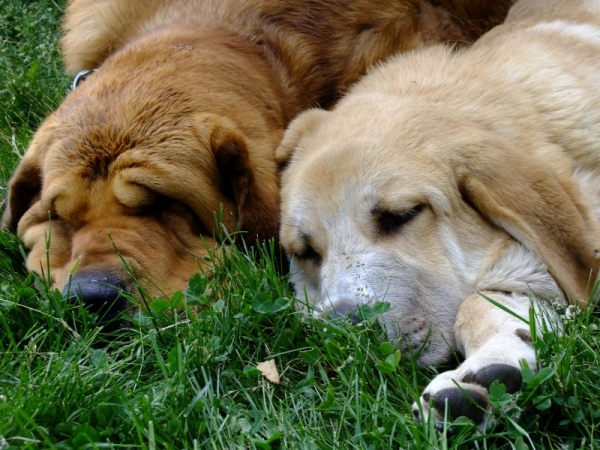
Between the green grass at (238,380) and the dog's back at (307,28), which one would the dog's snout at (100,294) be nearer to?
the green grass at (238,380)

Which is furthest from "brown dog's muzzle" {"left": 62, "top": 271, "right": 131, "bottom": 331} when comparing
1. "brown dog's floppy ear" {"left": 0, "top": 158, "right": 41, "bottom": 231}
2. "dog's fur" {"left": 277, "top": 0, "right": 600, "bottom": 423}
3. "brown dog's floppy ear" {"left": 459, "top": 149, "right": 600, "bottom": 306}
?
"brown dog's floppy ear" {"left": 459, "top": 149, "right": 600, "bottom": 306}

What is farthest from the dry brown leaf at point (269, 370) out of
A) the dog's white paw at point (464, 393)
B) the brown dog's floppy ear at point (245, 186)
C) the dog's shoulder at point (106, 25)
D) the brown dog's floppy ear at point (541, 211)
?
the dog's shoulder at point (106, 25)

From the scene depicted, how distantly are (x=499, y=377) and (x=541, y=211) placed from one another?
3.05 ft

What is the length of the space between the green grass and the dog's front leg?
57mm

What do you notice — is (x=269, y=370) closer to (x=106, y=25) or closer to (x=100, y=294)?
(x=100, y=294)

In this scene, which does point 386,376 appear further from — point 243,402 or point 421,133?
point 421,133

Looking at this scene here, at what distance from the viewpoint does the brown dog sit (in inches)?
167

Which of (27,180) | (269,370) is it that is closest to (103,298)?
(269,370)

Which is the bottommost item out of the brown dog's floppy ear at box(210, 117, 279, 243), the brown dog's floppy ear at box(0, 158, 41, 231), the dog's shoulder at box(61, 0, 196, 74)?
the brown dog's floppy ear at box(0, 158, 41, 231)

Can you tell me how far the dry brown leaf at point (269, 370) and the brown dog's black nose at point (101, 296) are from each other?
776 millimetres

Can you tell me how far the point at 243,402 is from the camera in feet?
11.2

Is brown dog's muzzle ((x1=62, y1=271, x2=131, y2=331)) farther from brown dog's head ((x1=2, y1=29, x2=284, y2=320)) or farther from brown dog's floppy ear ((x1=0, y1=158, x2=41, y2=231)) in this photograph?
brown dog's floppy ear ((x1=0, y1=158, x2=41, y2=231))

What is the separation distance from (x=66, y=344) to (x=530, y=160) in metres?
2.09

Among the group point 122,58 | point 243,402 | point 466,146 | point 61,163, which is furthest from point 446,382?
point 122,58
